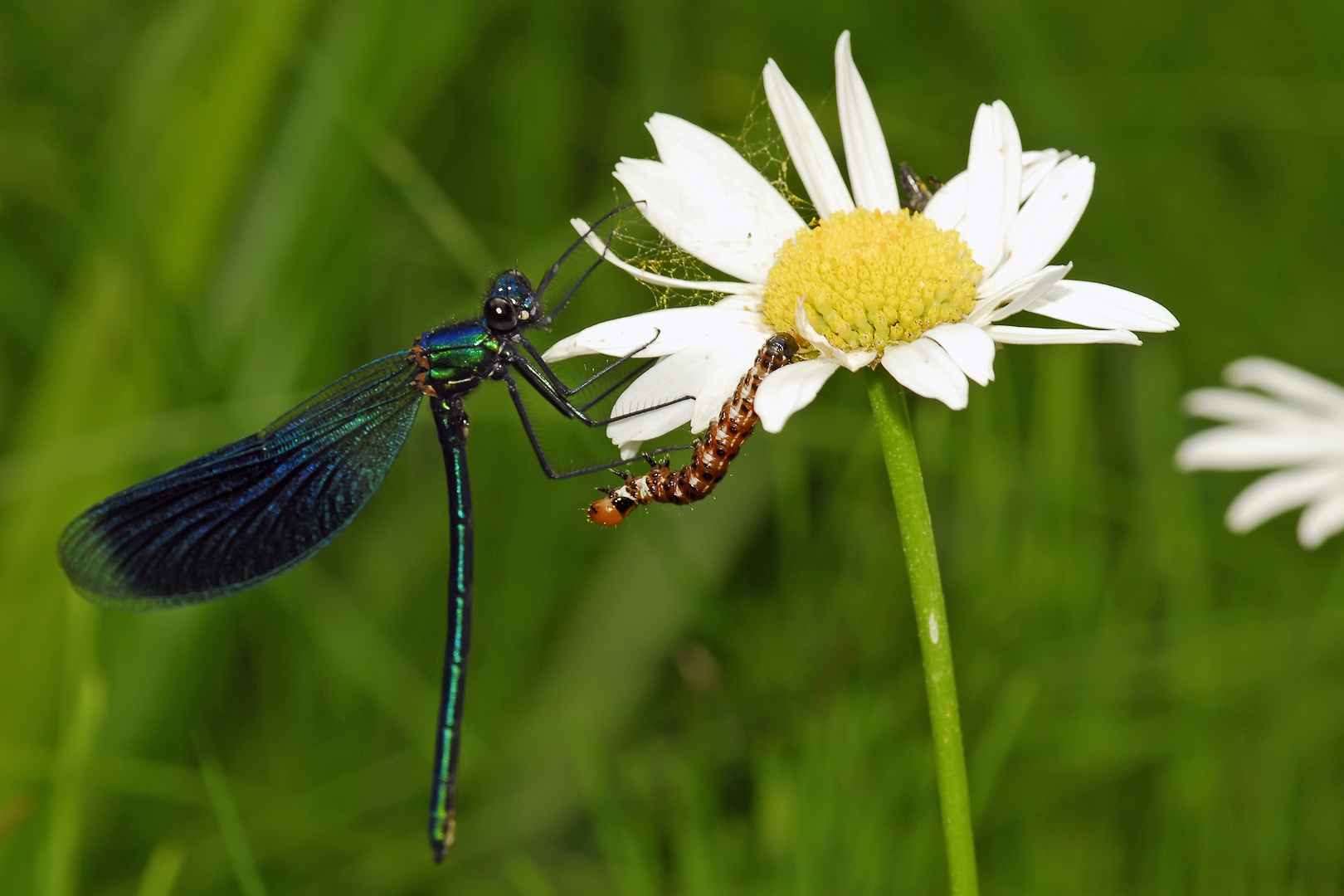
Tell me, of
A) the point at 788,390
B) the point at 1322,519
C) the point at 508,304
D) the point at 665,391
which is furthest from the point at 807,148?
the point at 1322,519

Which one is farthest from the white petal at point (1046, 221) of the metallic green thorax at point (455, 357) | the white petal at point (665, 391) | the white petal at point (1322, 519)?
the metallic green thorax at point (455, 357)

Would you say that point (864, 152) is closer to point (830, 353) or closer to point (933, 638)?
point (830, 353)

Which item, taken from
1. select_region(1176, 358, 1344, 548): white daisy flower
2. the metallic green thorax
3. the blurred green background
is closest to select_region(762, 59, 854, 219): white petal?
the blurred green background

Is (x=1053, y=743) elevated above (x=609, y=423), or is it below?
below

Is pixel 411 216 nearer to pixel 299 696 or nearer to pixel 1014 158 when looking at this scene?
pixel 299 696

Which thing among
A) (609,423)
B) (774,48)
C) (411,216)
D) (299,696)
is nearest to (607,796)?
(609,423)

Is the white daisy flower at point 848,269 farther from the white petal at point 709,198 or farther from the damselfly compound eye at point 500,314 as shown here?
the damselfly compound eye at point 500,314
